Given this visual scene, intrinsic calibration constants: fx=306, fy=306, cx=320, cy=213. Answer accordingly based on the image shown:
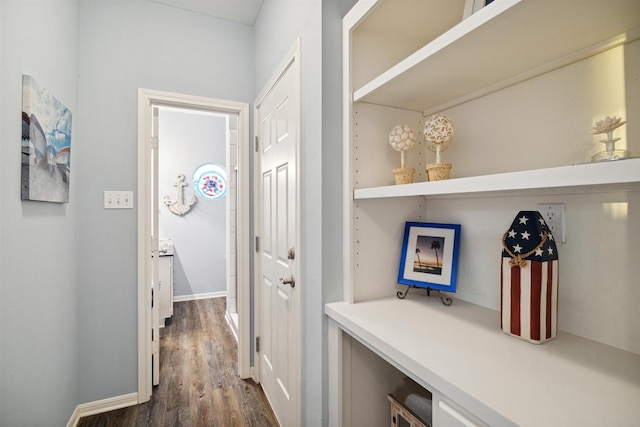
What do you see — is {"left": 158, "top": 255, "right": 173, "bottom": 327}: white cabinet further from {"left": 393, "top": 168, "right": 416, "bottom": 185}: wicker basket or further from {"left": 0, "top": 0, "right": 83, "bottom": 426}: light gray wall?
{"left": 393, "top": 168, "right": 416, "bottom": 185}: wicker basket

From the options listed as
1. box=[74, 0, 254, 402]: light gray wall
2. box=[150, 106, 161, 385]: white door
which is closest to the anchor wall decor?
box=[150, 106, 161, 385]: white door

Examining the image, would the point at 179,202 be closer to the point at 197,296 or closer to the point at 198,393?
the point at 197,296

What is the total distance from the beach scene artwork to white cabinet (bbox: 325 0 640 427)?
0.29 feet

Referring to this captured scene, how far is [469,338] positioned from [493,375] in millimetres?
190

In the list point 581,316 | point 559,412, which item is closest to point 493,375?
point 559,412

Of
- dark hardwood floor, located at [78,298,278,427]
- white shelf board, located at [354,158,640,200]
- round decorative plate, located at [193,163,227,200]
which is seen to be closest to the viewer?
white shelf board, located at [354,158,640,200]

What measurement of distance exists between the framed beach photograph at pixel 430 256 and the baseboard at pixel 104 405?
78.9 inches

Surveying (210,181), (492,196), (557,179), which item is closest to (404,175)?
(492,196)

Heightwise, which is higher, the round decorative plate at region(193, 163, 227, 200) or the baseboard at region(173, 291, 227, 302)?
the round decorative plate at region(193, 163, 227, 200)

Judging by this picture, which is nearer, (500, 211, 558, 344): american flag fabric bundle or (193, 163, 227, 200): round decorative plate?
(500, 211, 558, 344): american flag fabric bundle

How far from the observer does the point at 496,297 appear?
105 cm

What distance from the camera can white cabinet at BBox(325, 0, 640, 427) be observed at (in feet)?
2.06

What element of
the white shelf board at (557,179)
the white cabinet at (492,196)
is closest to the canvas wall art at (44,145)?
the white cabinet at (492,196)

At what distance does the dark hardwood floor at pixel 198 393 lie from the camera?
1.86 meters
